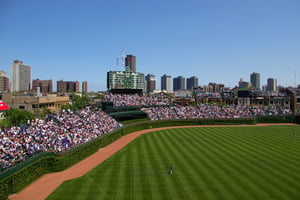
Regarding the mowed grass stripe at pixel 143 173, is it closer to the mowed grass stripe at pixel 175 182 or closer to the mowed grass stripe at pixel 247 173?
the mowed grass stripe at pixel 175 182

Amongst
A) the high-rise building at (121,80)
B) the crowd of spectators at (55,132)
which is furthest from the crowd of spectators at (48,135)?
the high-rise building at (121,80)

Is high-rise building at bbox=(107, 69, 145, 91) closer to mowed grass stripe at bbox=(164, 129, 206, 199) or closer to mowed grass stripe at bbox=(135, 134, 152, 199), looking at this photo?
mowed grass stripe at bbox=(135, 134, 152, 199)

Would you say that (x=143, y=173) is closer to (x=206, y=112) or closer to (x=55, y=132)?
(x=55, y=132)

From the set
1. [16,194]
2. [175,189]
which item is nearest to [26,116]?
[16,194]

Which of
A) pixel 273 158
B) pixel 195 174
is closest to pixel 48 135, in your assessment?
pixel 195 174

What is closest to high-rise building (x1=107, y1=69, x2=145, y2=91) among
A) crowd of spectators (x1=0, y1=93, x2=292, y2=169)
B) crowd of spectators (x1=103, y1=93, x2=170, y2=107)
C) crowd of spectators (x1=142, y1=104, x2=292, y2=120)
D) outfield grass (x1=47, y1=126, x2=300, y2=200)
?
crowd of spectators (x1=103, y1=93, x2=170, y2=107)

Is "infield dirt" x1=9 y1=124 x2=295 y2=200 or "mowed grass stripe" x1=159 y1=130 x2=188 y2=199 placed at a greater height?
"mowed grass stripe" x1=159 y1=130 x2=188 y2=199
